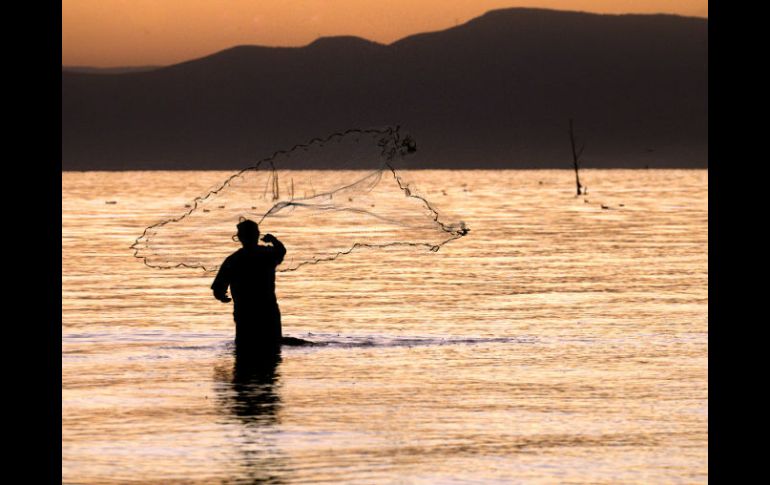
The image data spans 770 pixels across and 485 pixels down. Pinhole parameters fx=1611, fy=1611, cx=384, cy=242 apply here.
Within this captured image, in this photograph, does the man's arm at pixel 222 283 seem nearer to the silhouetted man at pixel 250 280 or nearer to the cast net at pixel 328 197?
the silhouetted man at pixel 250 280

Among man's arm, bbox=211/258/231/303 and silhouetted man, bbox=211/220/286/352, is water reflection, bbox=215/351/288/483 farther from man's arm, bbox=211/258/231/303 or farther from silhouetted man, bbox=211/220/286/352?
man's arm, bbox=211/258/231/303

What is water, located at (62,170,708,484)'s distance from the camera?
581 inches

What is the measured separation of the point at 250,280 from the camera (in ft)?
71.6

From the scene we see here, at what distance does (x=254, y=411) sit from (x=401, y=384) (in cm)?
281

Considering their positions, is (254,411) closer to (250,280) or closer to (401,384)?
(401,384)

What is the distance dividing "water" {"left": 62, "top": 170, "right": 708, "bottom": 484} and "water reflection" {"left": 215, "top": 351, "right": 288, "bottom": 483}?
1.5 inches

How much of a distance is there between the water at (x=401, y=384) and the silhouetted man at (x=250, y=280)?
71 centimetres

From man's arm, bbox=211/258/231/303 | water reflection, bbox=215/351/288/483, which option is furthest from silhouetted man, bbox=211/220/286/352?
water reflection, bbox=215/351/288/483

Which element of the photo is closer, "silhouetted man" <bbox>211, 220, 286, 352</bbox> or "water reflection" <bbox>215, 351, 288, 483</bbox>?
"water reflection" <bbox>215, 351, 288, 483</bbox>

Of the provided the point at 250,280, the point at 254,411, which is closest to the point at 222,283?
the point at 250,280
